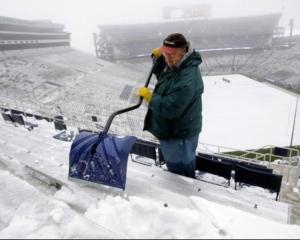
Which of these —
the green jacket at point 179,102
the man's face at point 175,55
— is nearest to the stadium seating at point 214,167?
the green jacket at point 179,102

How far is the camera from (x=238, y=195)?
8.80 ft

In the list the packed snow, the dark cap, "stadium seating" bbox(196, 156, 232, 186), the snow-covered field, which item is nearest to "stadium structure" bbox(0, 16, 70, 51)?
the snow-covered field

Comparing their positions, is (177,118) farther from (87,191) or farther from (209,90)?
(209,90)

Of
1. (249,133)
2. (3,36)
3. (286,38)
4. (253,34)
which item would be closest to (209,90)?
(249,133)

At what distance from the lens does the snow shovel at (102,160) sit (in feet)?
7.91

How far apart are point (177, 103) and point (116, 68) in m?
35.9

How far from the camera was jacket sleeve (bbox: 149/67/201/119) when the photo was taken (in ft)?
7.24

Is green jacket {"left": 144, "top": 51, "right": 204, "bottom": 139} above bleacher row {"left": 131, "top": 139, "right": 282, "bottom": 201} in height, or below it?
above

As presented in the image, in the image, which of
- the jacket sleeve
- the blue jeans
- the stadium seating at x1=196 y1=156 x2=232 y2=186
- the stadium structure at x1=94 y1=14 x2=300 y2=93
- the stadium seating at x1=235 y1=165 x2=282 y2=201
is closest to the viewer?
A: the jacket sleeve

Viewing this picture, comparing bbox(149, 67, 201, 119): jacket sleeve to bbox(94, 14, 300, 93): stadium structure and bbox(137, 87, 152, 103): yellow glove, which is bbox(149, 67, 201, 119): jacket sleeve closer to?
bbox(137, 87, 152, 103): yellow glove

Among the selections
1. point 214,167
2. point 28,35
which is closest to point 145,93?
point 214,167

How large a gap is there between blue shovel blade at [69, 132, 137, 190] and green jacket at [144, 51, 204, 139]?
378 mm

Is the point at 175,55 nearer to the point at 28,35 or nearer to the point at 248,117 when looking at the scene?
the point at 248,117

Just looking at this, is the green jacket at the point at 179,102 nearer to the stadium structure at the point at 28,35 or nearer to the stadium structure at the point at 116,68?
the stadium structure at the point at 116,68
